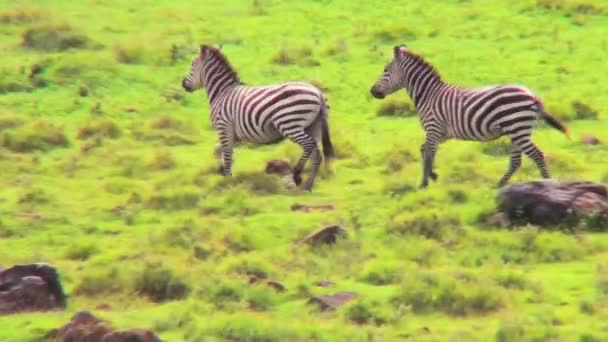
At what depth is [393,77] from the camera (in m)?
20.0

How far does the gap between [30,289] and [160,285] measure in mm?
1239

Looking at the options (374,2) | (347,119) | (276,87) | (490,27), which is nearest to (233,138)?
(276,87)

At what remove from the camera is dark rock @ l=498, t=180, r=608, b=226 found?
1639cm

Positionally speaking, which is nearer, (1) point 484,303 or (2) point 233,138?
(1) point 484,303

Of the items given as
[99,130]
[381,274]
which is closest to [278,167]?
[99,130]

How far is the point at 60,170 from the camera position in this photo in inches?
821

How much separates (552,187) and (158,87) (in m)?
10.5

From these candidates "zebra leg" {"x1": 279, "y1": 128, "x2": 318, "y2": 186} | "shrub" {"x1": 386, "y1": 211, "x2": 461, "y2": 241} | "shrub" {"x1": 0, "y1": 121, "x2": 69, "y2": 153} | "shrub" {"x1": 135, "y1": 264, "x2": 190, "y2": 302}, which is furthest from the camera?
"shrub" {"x1": 0, "y1": 121, "x2": 69, "y2": 153}

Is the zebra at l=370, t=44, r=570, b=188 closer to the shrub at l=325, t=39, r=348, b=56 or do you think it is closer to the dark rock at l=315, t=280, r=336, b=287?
the dark rock at l=315, t=280, r=336, b=287

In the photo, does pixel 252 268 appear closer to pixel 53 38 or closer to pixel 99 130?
pixel 99 130

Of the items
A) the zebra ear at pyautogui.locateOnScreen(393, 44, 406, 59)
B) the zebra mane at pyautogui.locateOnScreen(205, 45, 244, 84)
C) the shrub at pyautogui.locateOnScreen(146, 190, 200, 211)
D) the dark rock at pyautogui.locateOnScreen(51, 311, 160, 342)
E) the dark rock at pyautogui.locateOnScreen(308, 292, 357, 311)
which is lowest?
the shrub at pyautogui.locateOnScreen(146, 190, 200, 211)

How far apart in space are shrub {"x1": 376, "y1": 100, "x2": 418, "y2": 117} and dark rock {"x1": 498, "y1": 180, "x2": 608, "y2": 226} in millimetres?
7206

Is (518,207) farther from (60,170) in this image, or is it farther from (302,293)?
(60,170)

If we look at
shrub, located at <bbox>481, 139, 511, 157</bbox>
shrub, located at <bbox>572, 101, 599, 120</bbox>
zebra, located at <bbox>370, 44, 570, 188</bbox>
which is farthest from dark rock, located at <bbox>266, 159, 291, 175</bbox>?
shrub, located at <bbox>572, 101, 599, 120</bbox>
